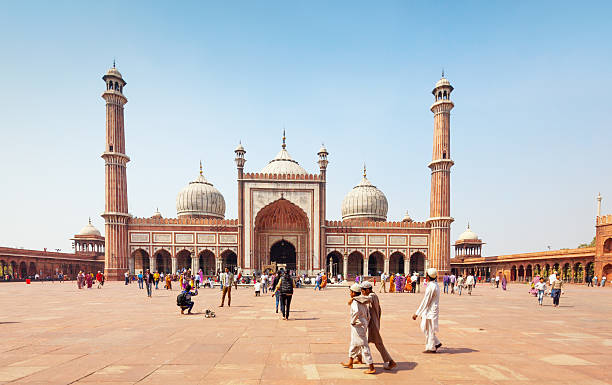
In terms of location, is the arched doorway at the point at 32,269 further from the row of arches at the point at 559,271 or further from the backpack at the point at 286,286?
the row of arches at the point at 559,271

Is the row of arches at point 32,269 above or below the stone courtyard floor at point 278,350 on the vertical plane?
below

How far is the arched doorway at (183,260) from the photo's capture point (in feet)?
134

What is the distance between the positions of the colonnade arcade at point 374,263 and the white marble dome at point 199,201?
17641mm

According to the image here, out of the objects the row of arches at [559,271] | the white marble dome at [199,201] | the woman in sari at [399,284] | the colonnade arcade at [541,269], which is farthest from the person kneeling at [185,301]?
the white marble dome at [199,201]

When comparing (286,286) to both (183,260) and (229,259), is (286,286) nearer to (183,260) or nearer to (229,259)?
(229,259)

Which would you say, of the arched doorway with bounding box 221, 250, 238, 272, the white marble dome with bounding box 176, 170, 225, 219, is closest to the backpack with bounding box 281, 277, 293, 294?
the arched doorway with bounding box 221, 250, 238, 272

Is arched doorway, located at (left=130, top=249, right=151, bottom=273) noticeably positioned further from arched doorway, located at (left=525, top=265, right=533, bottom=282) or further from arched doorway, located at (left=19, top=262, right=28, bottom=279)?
arched doorway, located at (left=525, top=265, right=533, bottom=282)

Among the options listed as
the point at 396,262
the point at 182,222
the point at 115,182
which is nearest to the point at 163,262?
the point at 182,222

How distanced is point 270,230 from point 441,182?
1950cm

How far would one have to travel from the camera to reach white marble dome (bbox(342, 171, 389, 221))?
49469 millimetres

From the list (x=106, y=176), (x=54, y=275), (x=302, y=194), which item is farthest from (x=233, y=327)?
(x=54, y=275)

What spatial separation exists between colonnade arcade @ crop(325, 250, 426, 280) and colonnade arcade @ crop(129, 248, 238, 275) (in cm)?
1163

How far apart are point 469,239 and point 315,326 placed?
5464 cm

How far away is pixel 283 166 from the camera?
157ft
